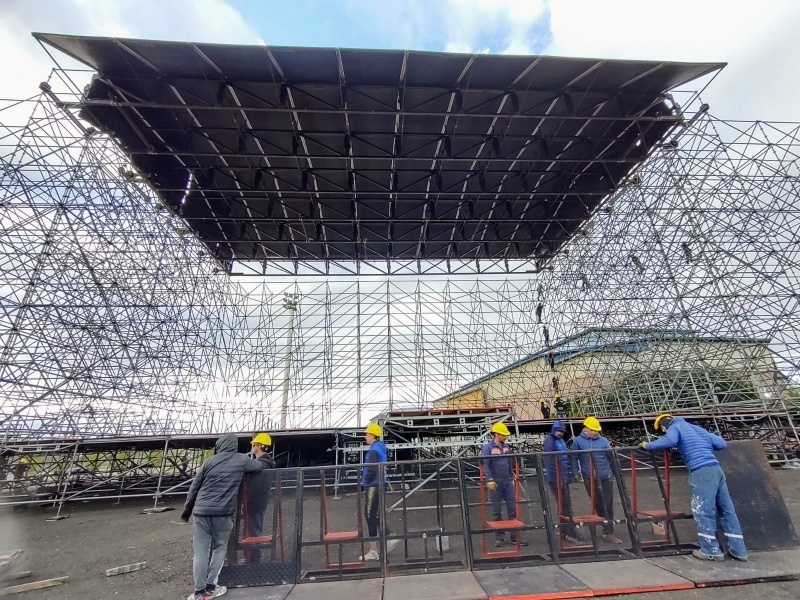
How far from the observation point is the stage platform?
A: 11.3ft

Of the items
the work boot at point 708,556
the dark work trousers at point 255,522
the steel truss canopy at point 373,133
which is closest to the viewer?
the work boot at point 708,556

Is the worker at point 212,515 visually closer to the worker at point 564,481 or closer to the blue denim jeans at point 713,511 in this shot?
the worker at point 564,481

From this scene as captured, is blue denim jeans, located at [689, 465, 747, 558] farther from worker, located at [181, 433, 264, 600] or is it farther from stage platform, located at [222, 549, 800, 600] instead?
worker, located at [181, 433, 264, 600]

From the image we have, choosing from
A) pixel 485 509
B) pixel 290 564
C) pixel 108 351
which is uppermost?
pixel 108 351

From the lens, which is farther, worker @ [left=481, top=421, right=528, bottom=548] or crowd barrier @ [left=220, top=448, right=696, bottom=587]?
worker @ [left=481, top=421, right=528, bottom=548]

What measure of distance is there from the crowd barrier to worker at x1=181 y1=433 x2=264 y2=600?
0.23 meters

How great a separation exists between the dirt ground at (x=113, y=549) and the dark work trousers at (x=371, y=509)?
6.41ft

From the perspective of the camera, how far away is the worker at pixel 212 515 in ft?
12.2

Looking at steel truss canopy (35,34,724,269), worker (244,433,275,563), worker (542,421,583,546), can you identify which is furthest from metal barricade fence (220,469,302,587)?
steel truss canopy (35,34,724,269)

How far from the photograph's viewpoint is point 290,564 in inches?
157

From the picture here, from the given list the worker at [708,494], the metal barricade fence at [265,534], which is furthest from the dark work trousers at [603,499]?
the metal barricade fence at [265,534]

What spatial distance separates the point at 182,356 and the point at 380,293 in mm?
7044

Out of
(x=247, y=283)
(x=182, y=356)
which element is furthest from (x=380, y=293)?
(x=182, y=356)

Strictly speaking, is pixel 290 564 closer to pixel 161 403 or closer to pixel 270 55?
pixel 270 55
